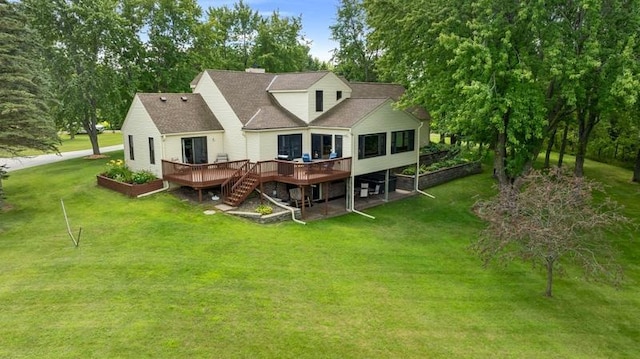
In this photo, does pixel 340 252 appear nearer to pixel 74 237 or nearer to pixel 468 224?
pixel 468 224

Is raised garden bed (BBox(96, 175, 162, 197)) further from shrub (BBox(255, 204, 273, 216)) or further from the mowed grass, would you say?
shrub (BBox(255, 204, 273, 216))

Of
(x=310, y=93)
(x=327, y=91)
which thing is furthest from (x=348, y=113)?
(x=310, y=93)

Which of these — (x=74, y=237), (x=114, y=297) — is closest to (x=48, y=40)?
(x=74, y=237)

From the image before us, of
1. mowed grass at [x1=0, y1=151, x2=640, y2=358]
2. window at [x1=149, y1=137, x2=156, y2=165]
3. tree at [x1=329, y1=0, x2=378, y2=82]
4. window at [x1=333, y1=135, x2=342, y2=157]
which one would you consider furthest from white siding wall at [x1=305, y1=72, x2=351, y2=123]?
tree at [x1=329, y1=0, x2=378, y2=82]

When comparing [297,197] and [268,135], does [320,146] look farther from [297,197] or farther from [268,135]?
[297,197]

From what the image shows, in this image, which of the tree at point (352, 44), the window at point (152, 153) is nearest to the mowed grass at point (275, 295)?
the window at point (152, 153)
